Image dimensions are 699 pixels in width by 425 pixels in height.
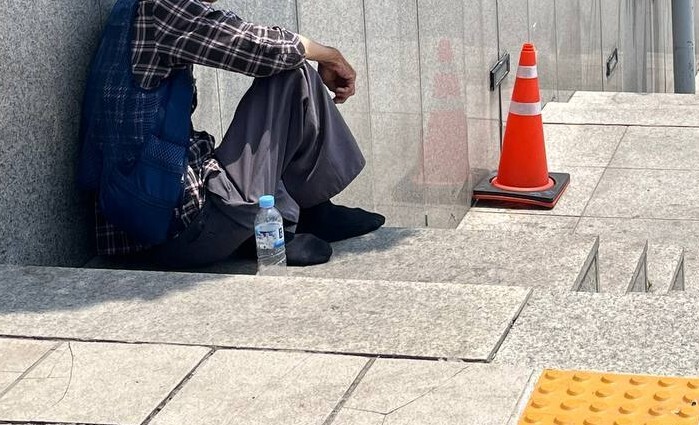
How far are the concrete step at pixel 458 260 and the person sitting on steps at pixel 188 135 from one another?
105 mm

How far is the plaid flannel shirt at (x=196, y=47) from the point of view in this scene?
436cm

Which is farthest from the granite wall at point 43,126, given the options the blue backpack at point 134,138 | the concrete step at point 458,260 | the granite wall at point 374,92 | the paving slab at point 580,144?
the paving slab at point 580,144

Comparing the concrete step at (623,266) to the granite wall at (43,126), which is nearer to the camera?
the granite wall at (43,126)

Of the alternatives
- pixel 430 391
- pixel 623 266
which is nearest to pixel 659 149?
pixel 623 266

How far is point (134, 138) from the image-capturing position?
4.45 metres

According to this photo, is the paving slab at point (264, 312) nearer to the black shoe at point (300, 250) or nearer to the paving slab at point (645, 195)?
the black shoe at point (300, 250)

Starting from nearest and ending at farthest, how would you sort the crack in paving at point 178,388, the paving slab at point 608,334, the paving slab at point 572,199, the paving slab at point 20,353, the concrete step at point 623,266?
the crack in paving at point 178,388 < the paving slab at point 608,334 < the paving slab at point 20,353 < the concrete step at point 623,266 < the paving slab at point 572,199

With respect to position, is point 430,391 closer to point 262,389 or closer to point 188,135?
point 262,389

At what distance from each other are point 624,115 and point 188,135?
5345 mm

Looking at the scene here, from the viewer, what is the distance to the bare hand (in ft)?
16.4

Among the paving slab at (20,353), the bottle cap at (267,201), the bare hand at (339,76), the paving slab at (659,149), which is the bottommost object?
the paving slab at (659,149)

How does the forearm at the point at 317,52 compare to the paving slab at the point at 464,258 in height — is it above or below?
above

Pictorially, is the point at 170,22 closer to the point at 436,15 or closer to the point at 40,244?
the point at 40,244

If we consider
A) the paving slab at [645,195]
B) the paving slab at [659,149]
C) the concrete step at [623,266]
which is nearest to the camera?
the concrete step at [623,266]
